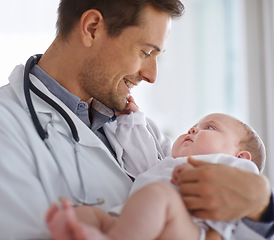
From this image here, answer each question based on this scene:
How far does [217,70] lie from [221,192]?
3046 mm

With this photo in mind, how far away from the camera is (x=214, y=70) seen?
3.99 m

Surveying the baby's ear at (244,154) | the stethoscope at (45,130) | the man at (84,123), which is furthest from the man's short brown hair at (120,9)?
the baby's ear at (244,154)

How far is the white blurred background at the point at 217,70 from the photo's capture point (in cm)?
357

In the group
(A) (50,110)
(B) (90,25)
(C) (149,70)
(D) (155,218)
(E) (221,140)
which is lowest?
(D) (155,218)

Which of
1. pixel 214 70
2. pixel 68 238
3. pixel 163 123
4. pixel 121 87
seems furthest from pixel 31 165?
pixel 214 70

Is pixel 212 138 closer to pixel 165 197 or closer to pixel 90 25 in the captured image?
pixel 165 197

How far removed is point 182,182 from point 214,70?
3020 mm

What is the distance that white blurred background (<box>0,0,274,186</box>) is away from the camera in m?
3.57

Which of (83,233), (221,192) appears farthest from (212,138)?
(83,233)

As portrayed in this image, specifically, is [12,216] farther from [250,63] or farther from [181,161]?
[250,63]

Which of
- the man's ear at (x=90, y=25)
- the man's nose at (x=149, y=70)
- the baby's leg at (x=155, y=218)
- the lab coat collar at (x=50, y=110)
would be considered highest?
the man's ear at (x=90, y=25)

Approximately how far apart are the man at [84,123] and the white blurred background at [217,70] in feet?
6.68

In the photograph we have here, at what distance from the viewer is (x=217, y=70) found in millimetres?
3975

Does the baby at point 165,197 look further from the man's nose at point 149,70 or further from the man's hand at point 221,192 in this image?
the man's nose at point 149,70
